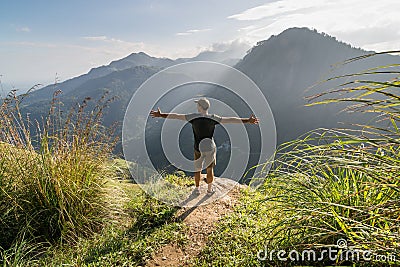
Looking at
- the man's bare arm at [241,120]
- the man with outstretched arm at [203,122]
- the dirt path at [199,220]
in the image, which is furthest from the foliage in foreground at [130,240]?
the man's bare arm at [241,120]

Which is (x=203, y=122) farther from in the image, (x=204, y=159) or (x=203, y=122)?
(x=204, y=159)

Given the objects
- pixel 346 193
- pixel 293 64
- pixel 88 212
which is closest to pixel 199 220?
pixel 88 212

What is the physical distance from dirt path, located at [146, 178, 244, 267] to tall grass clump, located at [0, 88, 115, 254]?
44.8 inches

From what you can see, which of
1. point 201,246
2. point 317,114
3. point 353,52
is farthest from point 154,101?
point 353,52

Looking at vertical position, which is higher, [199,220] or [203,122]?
[203,122]

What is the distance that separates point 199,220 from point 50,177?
7.45 feet

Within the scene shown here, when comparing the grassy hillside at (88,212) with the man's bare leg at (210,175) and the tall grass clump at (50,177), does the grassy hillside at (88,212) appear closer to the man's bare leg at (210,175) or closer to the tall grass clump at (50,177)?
the tall grass clump at (50,177)

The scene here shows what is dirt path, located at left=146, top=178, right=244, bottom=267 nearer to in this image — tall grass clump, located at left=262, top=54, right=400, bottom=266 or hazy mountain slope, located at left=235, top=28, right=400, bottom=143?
tall grass clump, located at left=262, top=54, right=400, bottom=266

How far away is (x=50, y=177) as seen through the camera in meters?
3.38

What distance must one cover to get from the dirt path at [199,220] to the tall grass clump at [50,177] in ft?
3.73

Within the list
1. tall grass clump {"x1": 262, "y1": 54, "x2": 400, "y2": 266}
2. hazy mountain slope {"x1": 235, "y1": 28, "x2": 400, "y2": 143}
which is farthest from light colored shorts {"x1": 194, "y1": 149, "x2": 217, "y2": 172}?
hazy mountain slope {"x1": 235, "y1": 28, "x2": 400, "y2": 143}

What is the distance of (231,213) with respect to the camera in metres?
4.39

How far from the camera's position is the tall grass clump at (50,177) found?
11.0 ft

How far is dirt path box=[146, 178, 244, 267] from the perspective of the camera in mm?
3320
